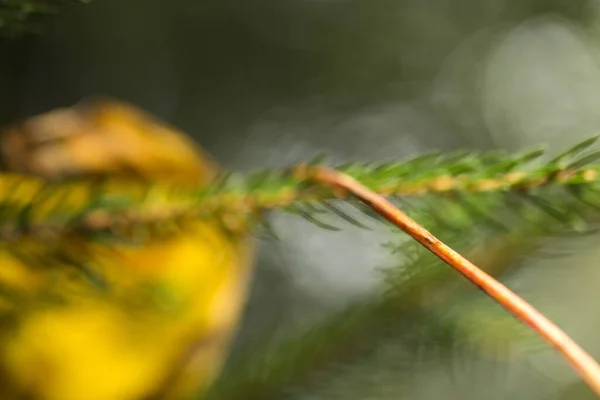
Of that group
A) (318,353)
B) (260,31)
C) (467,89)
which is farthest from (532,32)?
(318,353)

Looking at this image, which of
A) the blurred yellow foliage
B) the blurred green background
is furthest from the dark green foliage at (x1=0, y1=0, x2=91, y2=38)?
the blurred green background

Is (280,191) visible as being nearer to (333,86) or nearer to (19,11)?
(19,11)

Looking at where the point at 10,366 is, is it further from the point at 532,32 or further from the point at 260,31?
the point at 532,32

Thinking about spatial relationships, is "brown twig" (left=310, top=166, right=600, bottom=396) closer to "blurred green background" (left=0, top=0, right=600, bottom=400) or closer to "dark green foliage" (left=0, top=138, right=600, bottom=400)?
"dark green foliage" (left=0, top=138, right=600, bottom=400)

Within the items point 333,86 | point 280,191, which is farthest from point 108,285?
point 333,86

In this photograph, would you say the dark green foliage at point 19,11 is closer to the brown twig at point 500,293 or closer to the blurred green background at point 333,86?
the brown twig at point 500,293

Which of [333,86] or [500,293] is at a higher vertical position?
[333,86]
